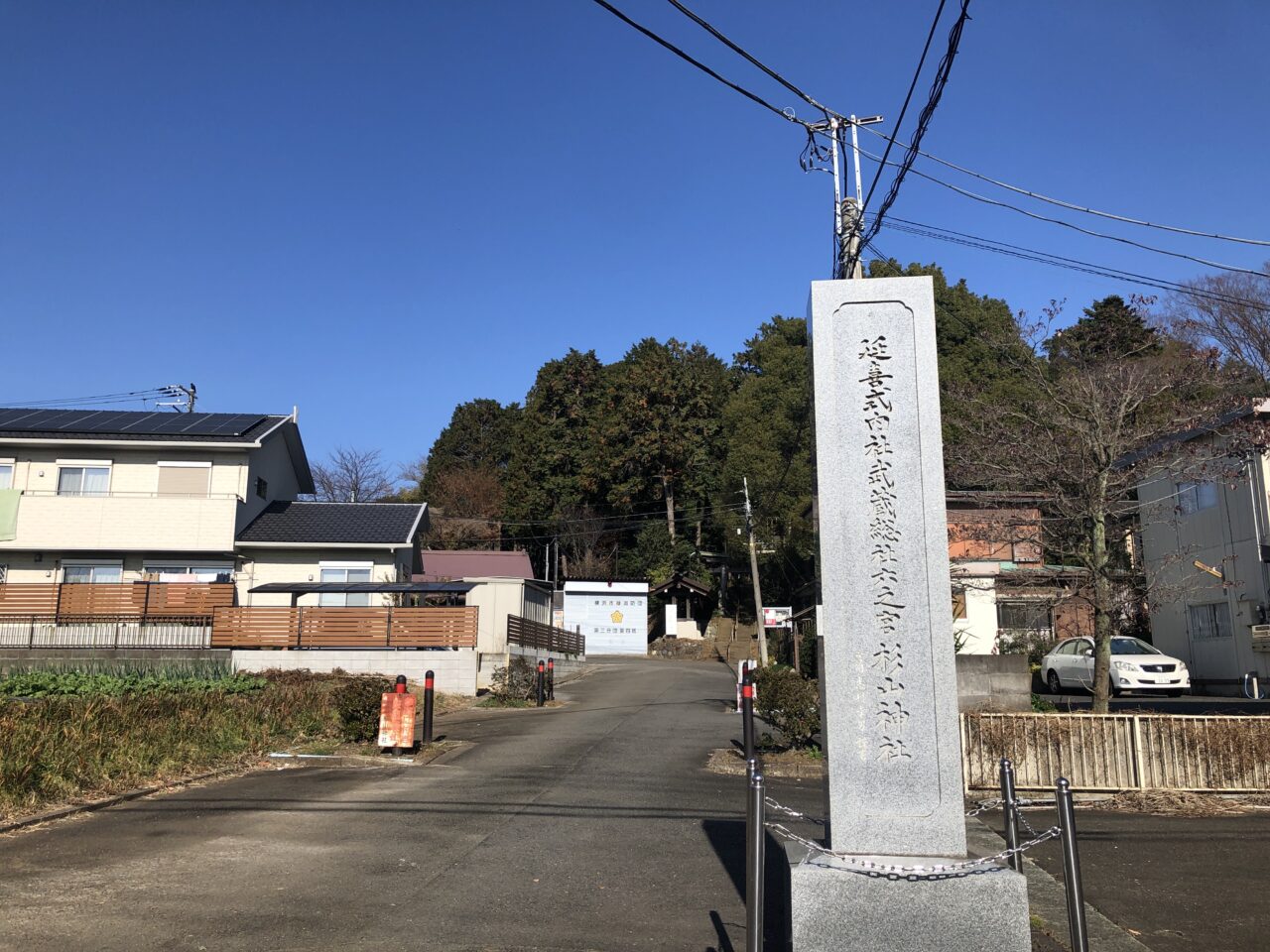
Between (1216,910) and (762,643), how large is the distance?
23.6 m

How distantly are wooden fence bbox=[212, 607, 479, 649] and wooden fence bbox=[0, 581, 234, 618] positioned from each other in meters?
1.59

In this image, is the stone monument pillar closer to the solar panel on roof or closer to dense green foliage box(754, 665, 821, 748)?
dense green foliage box(754, 665, 821, 748)

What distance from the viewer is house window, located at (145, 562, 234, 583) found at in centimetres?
2720

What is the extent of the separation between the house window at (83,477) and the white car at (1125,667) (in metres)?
26.8

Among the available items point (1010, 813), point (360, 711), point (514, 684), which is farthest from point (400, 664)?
point (1010, 813)

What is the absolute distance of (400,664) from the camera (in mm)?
22141

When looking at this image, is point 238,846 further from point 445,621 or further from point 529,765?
point 445,621

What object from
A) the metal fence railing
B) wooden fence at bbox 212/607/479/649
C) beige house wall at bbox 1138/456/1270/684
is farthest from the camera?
the metal fence railing

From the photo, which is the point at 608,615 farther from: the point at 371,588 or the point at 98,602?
the point at 98,602

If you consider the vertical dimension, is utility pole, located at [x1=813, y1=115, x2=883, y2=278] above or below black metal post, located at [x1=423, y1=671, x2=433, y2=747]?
above

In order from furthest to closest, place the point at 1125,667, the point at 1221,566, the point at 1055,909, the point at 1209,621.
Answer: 1. the point at 1209,621
2. the point at 1125,667
3. the point at 1221,566
4. the point at 1055,909

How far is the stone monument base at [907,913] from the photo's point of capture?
4.84 metres

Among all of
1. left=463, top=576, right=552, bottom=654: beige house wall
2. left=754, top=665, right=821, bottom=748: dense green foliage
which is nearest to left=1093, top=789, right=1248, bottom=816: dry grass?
left=754, top=665, right=821, bottom=748: dense green foliage

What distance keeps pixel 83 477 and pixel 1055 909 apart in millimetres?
28798
